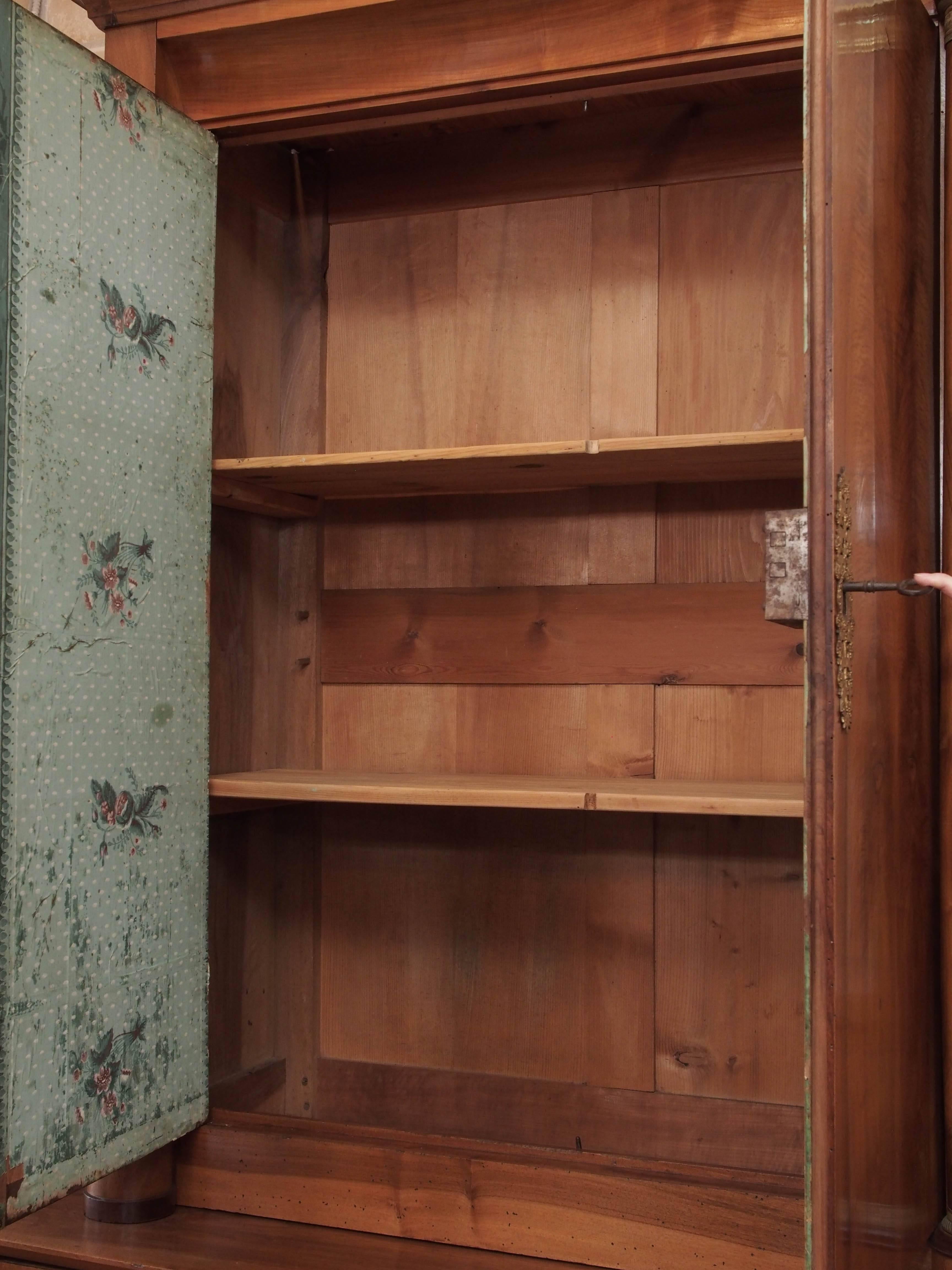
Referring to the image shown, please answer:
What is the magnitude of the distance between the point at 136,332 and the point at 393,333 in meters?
0.64

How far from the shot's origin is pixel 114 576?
1749 millimetres

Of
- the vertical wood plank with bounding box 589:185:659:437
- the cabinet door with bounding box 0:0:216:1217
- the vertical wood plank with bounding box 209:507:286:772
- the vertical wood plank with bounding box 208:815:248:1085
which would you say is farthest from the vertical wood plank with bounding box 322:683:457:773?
the vertical wood plank with bounding box 589:185:659:437

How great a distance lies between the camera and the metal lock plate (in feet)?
3.95

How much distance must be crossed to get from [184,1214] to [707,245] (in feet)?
5.66

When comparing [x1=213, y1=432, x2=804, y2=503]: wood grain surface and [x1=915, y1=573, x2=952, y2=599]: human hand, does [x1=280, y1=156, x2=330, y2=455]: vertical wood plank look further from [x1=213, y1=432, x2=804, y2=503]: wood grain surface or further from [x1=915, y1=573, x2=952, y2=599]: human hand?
[x1=915, y1=573, x2=952, y2=599]: human hand

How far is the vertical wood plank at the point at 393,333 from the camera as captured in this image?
2.31 meters

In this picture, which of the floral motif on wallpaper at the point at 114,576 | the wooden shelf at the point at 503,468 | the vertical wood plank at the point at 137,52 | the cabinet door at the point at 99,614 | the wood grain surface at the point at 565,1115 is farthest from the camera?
the wood grain surface at the point at 565,1115

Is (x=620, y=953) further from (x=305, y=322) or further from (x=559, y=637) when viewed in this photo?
(x=305, y=322)

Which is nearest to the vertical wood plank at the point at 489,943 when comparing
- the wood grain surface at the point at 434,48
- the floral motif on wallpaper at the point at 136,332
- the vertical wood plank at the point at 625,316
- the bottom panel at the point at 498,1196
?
the bottom panel at the point at 498,1196

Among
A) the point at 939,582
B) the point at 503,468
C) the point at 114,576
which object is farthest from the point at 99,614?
the point at 939,582

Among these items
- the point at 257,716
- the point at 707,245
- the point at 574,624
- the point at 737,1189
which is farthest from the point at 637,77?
the point at 737,1189

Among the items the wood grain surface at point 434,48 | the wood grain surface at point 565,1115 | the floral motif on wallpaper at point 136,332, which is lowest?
the wood grain surface at point 565,1115

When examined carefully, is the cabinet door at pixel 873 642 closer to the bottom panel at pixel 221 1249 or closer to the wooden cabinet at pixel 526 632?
the wooden cabinet at pixel 526 632

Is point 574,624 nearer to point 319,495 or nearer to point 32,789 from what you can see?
point 319,495
